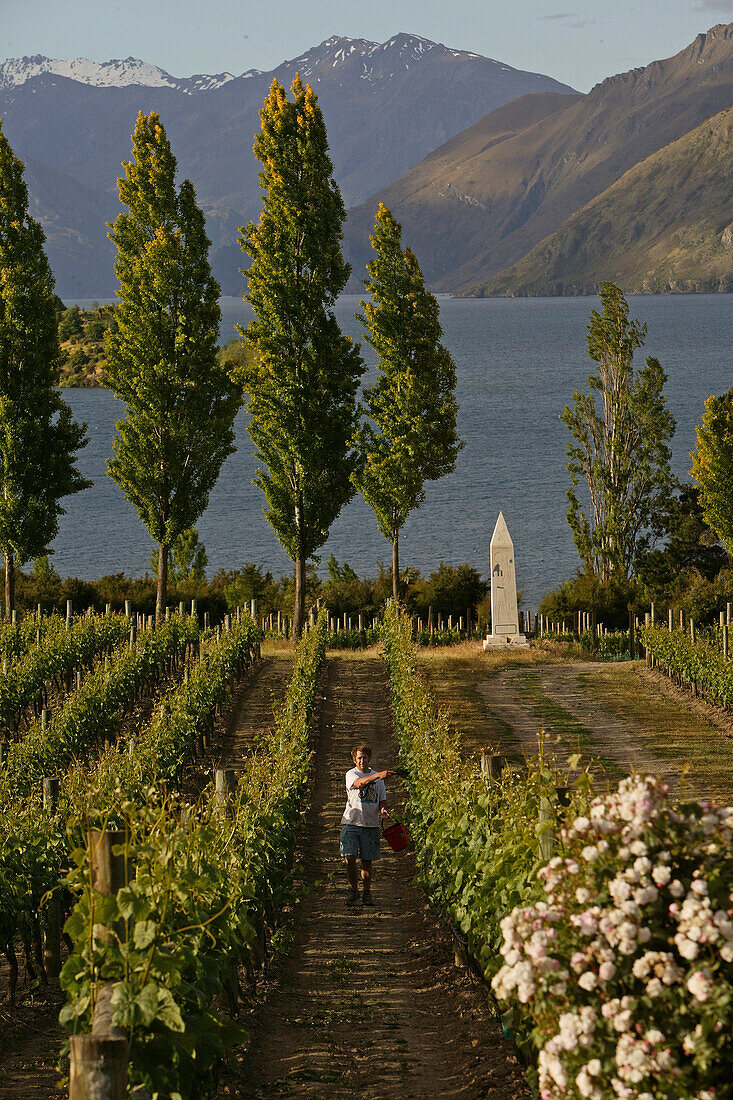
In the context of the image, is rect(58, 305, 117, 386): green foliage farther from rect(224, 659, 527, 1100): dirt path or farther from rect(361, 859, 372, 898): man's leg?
rect(224, 659, 527, 1100): dirt path

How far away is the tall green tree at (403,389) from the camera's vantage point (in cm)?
2934

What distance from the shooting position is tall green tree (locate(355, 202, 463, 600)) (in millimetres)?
29344

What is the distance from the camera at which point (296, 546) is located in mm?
28859

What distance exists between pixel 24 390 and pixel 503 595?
473 inches

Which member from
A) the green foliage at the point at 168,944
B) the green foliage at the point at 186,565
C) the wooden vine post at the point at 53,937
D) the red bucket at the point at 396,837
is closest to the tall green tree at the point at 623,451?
the green foliage at the point at 186,565

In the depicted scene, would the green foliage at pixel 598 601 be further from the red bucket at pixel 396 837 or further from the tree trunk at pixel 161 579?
the red bucket at pixel 396 837

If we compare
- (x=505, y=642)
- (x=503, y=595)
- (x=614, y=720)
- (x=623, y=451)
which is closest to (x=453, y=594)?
(x=503, y=595)

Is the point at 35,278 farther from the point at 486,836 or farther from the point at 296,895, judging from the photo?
the point at 486,836

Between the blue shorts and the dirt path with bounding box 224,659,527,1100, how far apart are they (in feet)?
1.77

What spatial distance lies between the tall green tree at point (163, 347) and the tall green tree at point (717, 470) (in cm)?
1259

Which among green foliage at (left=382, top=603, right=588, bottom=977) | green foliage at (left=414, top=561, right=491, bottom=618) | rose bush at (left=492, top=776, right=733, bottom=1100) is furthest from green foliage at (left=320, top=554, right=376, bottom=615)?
rose bush at (left=492, top=776, right=733, bottom=1100)

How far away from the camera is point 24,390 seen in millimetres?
28109

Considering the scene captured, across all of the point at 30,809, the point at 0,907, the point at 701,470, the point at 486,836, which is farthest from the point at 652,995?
the point at 701,470

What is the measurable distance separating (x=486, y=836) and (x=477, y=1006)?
120 cm
